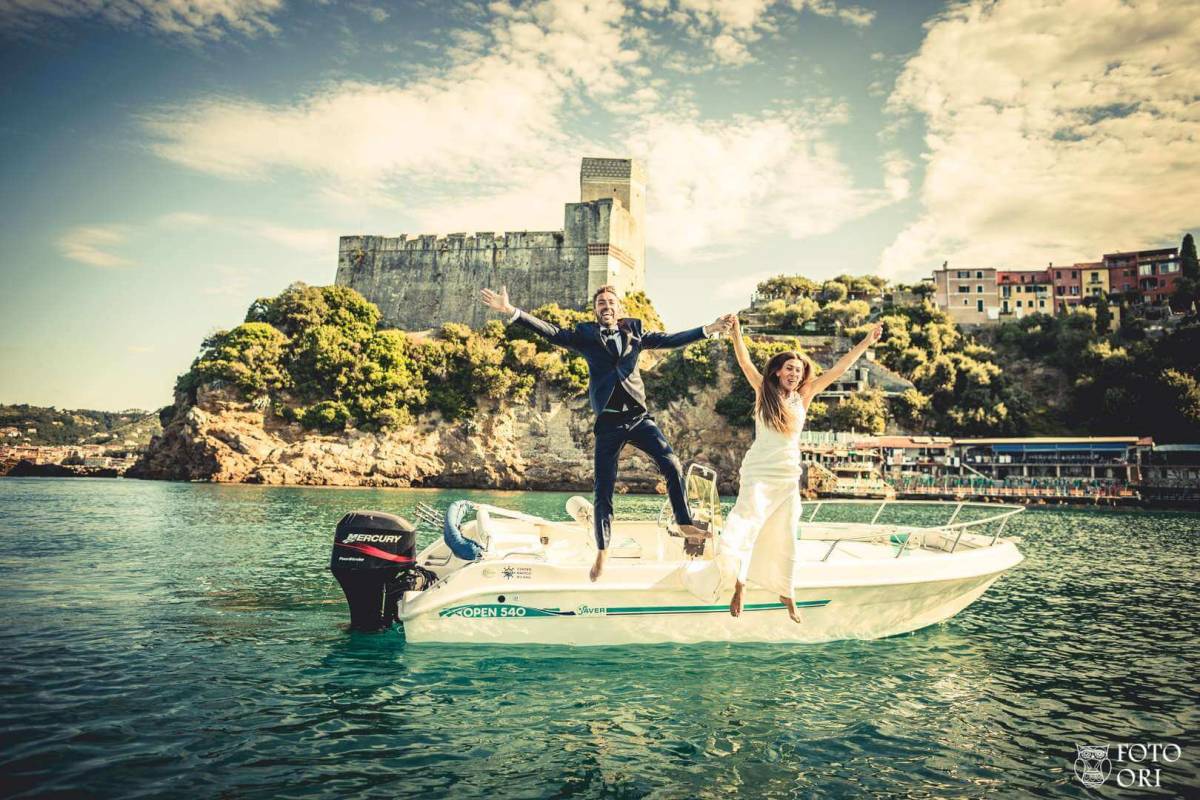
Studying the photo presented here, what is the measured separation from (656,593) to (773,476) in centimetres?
210

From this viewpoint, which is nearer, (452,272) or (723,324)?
(723,324)

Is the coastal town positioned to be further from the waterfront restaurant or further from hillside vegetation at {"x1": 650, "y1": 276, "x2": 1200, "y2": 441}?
hillside vegetation at {"x1": 650, "y1": 276, "x2": 1200, "y2": 441}

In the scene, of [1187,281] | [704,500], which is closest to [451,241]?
[704,500]

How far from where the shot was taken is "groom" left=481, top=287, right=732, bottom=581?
6.80 meters

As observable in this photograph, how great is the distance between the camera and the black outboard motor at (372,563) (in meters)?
7.62

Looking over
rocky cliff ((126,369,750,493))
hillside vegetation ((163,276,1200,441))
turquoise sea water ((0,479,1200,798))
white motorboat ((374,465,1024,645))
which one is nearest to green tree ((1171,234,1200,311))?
hillside vegetation ((163,276,1200,441))

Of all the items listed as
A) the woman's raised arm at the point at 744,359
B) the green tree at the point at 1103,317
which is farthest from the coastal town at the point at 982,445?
the woman's raised arm at the point at 744,359

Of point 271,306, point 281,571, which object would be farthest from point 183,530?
point 271,306

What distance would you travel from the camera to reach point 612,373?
6863 mm

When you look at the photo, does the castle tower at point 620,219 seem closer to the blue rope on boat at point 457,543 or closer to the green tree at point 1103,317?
the green tree at point 1103,317

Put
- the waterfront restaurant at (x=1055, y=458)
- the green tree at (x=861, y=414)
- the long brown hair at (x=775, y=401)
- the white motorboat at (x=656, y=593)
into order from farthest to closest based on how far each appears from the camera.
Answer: the green tree at (x=861, y=414) → the waterfront restaurant at (x=1055, y=458) → the white motorboat at (x=656, y=593) → the long brown hair at (x=775, y=401)

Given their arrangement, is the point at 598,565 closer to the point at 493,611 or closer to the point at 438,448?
the point at 493,611

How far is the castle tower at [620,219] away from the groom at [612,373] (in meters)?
57.4

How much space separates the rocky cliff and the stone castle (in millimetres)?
13510
